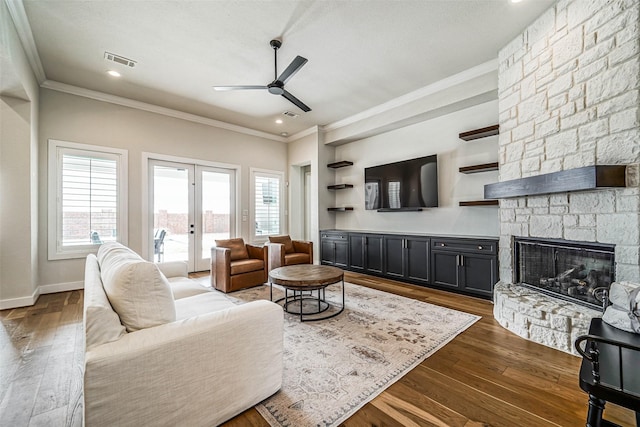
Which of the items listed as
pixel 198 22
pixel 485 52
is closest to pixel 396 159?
pixel 485 52

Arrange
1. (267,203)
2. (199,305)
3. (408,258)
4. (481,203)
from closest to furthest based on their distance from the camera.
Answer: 1. (199,305)
2. (481,203)
3. (408,258)
4. (267,203)

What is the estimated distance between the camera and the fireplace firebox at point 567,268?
2287mm

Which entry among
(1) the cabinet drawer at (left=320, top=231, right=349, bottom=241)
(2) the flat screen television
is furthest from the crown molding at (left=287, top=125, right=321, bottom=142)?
(1) the cabinet drawer at (left=320, top=231, right=349, bottom=241)

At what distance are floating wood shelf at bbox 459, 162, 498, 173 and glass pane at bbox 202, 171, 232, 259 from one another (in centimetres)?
449

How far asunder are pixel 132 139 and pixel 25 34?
6.11 ft

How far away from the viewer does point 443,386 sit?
181 centimetres

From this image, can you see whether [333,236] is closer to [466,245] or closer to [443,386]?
[466,245]

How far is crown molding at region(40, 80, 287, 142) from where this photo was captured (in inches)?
156

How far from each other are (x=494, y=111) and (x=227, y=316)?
172 inches

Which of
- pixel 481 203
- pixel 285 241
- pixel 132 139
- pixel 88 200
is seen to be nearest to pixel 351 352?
pixel 481 203

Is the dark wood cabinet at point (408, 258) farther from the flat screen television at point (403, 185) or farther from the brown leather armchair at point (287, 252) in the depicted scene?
the brown leather armchair at point (287, 252)

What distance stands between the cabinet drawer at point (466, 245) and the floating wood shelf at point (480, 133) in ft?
4.93

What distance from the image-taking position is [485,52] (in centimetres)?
331

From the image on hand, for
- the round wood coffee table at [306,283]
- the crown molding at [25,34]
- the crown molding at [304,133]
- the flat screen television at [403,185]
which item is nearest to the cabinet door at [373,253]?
the flat screen television at [403,185]
